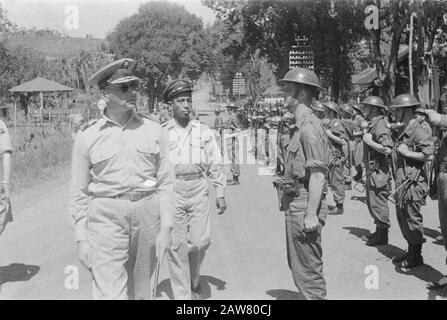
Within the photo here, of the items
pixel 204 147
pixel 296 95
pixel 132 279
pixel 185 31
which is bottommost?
pixel 132 279

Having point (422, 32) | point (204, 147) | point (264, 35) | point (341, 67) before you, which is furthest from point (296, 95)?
point (264, 35)

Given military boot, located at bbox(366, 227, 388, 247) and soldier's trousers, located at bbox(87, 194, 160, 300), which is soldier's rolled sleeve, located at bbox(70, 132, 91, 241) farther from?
military boot, located at bbox(366, 227, 388, 247)

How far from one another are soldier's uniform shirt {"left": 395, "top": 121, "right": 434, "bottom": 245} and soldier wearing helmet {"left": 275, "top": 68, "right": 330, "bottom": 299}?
2.05m

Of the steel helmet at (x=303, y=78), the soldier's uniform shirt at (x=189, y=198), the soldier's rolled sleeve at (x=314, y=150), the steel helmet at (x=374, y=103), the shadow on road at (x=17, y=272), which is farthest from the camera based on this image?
the steel helmet at (x=374, y=103)

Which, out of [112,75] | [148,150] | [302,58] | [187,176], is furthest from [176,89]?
[302,58]

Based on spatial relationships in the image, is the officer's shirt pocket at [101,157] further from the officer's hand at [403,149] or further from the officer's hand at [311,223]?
the officer's hand at [403,149]

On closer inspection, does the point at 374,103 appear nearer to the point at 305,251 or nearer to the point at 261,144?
the point at 305,251

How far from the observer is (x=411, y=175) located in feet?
20.8

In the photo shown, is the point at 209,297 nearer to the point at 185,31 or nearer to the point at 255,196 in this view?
the point at 255,196

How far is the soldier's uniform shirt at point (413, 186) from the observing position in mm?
6230

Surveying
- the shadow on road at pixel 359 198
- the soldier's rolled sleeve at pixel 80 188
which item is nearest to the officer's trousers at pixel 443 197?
the soldier's rolled sleeve at pixel 80 188
